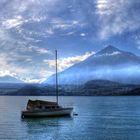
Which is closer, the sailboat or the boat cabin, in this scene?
the sailboat

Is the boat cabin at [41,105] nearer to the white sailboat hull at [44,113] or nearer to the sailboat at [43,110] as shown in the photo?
Answer: the sailboat at [43,110]

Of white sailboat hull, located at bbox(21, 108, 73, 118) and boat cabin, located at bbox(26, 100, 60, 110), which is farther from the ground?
boat cabin, located at bbox(26, 100, 60, 110)

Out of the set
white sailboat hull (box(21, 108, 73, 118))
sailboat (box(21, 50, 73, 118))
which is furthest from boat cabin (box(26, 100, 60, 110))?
white sailboat hull (box(21, 108, 73, 118))

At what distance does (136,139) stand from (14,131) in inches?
919

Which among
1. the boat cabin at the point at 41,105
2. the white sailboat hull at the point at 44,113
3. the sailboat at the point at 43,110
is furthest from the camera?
the boat cabin at the point at 41,105

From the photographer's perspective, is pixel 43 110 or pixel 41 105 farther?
pixel 41 105

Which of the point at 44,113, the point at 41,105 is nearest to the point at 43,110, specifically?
the point at 44,113

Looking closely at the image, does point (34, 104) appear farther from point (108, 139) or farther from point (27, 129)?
point (108, 139)

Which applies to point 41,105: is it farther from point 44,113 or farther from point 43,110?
point 44,113

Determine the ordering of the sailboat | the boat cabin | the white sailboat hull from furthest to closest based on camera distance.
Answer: the boat cabin, the sailboat, the white sailboat hull

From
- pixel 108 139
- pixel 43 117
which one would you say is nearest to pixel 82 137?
pixel 108 139

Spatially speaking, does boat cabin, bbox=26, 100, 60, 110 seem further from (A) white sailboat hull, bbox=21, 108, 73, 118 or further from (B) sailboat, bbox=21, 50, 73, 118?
(A) white sailboat hull, bbox=21, 108, 73, 118

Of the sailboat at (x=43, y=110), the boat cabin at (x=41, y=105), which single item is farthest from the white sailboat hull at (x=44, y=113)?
the boat cabin at (x=41, y=105)

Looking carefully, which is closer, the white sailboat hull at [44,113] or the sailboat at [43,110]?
the white sailboat hull at [44,113]
